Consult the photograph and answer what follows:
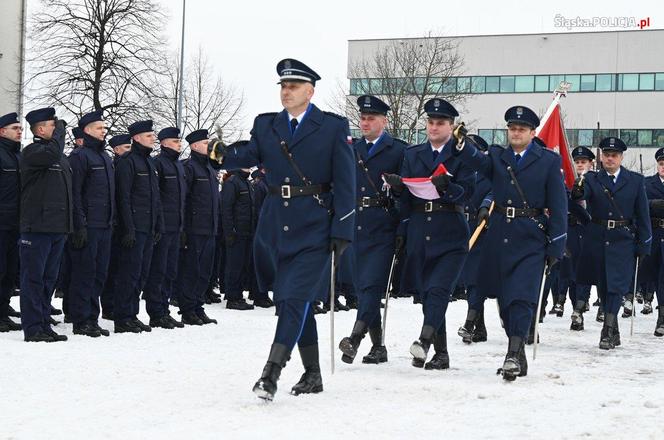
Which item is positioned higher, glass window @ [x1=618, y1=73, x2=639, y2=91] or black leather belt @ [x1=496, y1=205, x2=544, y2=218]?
glass window @ [x1=618, y1=73, x2=639, y2=91]

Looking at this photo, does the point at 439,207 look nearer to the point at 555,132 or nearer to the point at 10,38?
the point at 555,132

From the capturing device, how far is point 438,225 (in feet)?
30.4

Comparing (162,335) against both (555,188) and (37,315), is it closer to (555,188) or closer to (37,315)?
(37,315)

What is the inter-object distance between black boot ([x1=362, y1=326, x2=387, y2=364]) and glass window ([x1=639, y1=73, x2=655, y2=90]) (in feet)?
166

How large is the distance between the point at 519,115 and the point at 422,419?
3584mm

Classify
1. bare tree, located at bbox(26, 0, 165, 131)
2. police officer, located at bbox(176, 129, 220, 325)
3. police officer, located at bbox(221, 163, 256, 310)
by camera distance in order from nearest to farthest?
police officer, located at bbox(176, 129, 220, 325), police officer, located at bbox(221, 163, 256, 310), bare tree, located at bbox(26, 0, 165, 131)

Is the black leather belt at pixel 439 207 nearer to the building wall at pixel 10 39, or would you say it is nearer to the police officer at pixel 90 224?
the police officer at pixel 90 224

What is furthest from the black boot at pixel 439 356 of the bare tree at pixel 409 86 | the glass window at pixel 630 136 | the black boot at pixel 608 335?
the glass window at pixel 630 136

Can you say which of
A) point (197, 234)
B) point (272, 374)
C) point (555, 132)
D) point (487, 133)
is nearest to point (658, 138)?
point (487, 133)

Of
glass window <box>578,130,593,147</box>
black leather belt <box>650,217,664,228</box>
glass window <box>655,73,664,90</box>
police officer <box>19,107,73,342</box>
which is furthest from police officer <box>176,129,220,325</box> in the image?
glass window <box>655,73,664,90</box>

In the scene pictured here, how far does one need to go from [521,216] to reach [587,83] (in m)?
51.1

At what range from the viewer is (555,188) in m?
9.09

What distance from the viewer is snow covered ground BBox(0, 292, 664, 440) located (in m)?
6.29

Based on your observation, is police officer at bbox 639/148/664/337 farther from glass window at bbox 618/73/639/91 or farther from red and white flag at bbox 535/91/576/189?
glass window at bbox 618/73/639/91
